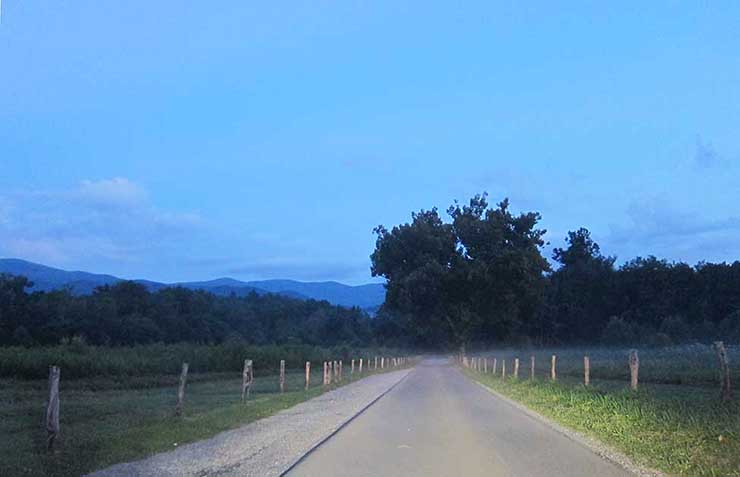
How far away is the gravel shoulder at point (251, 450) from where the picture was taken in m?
12.1

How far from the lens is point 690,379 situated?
104 feet

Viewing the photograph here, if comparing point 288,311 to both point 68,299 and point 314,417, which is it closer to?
point 68,299

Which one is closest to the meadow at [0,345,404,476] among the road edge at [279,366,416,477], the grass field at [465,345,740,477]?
the road edge at [279,366,416,477]

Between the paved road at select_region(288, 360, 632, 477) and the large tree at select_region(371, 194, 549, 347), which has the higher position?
the large tree at select_region(371, 194, 549, 347)

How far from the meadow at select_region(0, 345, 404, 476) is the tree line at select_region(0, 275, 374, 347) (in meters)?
7.21

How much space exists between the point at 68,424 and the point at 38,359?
1017 inches

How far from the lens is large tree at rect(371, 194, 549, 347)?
7338cm

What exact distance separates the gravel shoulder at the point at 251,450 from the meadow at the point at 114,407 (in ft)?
1.61

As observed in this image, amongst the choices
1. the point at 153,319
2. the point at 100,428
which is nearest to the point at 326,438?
the point at 100,428

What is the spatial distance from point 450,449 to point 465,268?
199 feet

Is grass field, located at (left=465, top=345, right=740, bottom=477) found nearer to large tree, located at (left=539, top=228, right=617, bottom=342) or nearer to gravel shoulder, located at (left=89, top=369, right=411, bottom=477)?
gravel shoulder, located at (left=89, top=369, right=411, bottom=477)

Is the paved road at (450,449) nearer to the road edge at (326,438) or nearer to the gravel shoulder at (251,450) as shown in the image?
the road edge at (326,438)

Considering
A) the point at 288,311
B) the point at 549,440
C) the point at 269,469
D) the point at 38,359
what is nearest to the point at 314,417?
the point at 549,440

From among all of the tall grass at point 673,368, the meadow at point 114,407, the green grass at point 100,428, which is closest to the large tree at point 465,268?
the meadow at point 114,407
